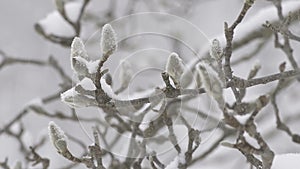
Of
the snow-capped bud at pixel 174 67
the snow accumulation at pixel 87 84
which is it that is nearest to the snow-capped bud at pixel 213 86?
the snow-capped bud at pixel 174 67

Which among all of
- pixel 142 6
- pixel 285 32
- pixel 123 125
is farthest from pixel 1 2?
pixel 285 32

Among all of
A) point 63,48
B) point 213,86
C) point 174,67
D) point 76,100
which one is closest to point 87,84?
point 76,100

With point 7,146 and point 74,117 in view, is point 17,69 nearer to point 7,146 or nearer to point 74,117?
point 7,146

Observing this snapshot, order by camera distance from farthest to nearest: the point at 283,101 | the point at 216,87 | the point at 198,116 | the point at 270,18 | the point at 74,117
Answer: the point at 283,101 → the point at 270,18 → the point at 74,117 → the point at 198,116 → the point at 216,87

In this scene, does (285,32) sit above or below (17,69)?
below

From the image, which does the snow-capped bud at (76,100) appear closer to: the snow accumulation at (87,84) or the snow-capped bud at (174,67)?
the snow accumulation at (87,84)

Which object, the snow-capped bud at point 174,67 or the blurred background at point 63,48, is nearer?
the snow-capped bud at point 174,67
